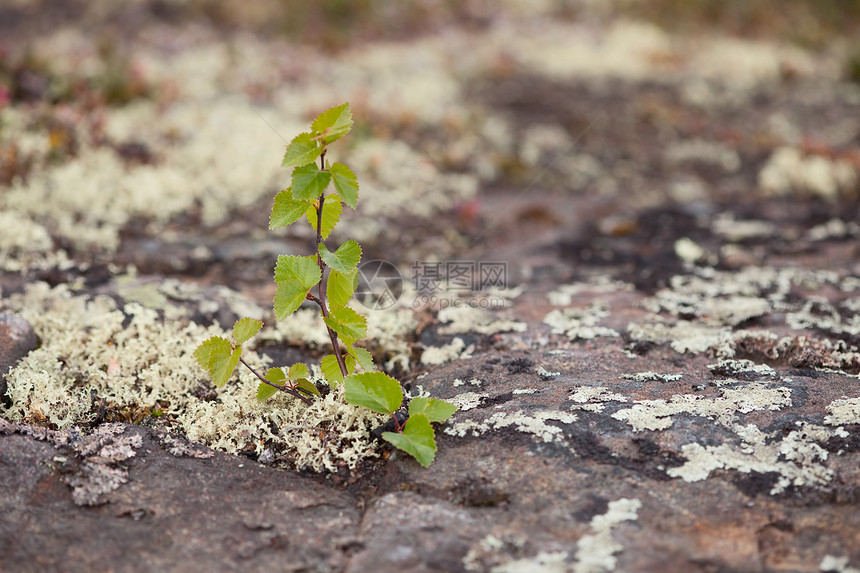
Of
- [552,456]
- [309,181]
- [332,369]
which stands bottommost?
[552,456]

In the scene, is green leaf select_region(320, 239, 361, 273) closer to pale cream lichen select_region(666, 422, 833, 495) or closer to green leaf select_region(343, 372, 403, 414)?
green leaf select_region(343, 372, 403, 414)

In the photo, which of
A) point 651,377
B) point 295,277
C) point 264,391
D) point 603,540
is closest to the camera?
point 603,540

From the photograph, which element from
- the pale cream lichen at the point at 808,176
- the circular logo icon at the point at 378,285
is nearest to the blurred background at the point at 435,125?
the pale cream lichen at the point at 808,176

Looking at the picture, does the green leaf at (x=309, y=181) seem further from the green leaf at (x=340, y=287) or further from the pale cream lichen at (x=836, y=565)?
the pale cream lichen at (x=836, y=565)

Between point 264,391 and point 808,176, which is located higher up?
point 808,176

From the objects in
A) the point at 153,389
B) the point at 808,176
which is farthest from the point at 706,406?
the point at 808,176

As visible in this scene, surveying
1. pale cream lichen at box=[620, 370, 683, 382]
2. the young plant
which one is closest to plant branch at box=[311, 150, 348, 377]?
the young plant

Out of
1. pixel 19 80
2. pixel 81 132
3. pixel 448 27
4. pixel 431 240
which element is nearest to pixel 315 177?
pixel 431 240

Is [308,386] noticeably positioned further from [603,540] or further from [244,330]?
[603,540]
